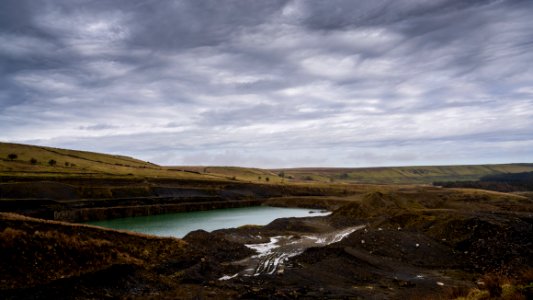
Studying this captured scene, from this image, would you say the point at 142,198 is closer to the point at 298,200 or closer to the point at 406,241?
the point at 298,200

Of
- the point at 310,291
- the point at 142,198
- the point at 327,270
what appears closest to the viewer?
the point at 310,291

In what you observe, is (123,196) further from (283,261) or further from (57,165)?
(283,261)

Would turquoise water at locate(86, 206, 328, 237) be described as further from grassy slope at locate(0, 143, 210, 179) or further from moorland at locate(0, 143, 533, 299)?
grassy slope at locate(0, 143, 210, 179)

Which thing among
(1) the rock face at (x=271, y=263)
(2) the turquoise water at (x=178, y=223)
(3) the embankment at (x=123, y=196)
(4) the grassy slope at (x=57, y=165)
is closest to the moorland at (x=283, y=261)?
(1) the rock face at (x=271, y=263)

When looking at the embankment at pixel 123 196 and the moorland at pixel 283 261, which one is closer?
the moorland at pixel 283 261

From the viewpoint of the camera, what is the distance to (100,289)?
18844 mm

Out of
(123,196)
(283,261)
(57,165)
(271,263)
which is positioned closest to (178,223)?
(123,196)

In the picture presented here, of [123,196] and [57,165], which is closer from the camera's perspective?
[123,196]

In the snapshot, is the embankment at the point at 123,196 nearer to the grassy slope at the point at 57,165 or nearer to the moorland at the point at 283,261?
the grassy slope at the point at 57,165

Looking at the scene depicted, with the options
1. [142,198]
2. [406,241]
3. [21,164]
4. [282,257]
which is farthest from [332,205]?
[21,164]

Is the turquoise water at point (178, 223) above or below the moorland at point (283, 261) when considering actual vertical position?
below

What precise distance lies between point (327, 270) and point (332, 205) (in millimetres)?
76448

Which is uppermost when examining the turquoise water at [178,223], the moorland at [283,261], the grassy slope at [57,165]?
the grassy slope at [57,165]

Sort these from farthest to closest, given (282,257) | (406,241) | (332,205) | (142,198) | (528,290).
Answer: (332,205), (142,198), (406,241), (282,257), (528,290)
